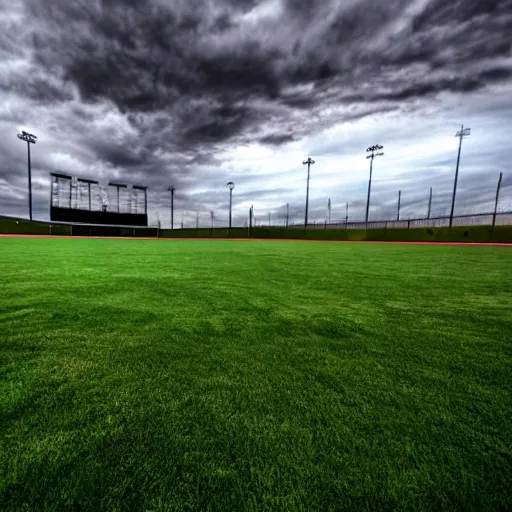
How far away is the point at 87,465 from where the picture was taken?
41.3 inches

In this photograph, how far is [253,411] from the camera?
1378 millimetres

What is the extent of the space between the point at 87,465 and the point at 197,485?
0.44 m

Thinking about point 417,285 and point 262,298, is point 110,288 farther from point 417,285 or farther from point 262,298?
point 417,285

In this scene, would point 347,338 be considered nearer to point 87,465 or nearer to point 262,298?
point 262,298

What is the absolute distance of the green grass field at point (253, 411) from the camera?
97 centimetres

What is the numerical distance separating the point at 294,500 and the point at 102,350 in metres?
1.69

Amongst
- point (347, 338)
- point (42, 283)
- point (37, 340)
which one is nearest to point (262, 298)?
point (347, 338)

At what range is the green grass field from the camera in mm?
971

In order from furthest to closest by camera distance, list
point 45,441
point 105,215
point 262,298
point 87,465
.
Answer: point 105,215 < point 262,298 < point 45,441 < point 87,465

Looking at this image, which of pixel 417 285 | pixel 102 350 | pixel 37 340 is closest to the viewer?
pixel 102 350

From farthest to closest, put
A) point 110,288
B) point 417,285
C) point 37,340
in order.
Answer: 1. point 417,285
2. point 110,288
3. point 37,340

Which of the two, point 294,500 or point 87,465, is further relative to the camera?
point 87,465

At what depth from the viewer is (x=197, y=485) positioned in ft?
3.23

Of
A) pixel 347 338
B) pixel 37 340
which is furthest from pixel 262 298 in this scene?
pixel 37 340
